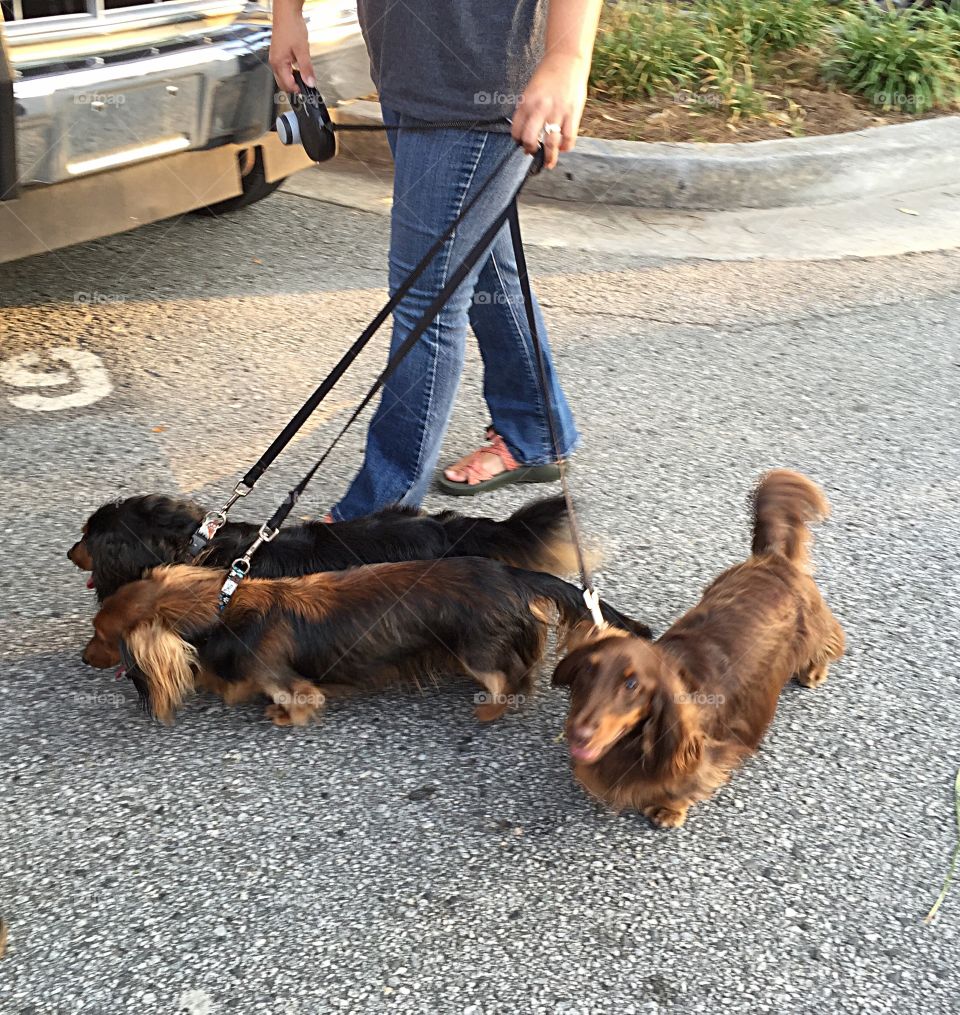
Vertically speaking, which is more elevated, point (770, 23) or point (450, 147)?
point (450, 147)

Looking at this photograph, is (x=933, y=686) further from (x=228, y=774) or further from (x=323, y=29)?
(x=323, y=29)

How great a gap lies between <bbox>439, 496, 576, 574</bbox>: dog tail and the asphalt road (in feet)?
1.12

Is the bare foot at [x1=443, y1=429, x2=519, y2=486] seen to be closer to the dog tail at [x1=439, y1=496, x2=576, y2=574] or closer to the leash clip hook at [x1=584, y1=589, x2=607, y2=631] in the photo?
the dog tail at [x1=439, y1=496, x2=576, y2=574]

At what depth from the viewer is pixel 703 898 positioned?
7.63 ft

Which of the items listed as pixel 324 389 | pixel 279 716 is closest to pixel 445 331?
pixel 324 389

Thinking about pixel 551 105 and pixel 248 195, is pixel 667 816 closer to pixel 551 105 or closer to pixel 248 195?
pixel 551 105

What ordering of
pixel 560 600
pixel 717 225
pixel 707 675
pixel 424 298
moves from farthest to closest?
pixel 717 225 < pixel 424 298 < pixel 560 600 < pixel 707 675

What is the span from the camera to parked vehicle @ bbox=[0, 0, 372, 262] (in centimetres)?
338

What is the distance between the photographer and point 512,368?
357cm

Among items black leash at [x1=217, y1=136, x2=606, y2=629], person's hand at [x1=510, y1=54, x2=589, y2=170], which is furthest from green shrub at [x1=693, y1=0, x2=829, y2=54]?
person's hand at [x1=510, y1=54, x2=589, y2=170]

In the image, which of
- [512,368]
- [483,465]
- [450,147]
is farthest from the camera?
[483,465]

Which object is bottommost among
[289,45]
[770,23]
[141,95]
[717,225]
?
[717,225]

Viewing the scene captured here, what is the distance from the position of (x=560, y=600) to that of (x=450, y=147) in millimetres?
1191

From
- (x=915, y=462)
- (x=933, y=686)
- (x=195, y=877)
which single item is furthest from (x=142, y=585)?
(x=915, y=462)
